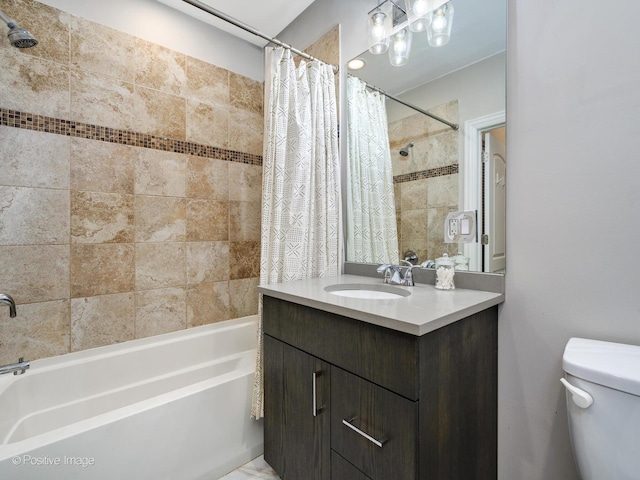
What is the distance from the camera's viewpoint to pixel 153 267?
1.88 metres

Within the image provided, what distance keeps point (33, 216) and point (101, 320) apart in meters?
0.64

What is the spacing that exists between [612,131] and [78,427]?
6.68 feet

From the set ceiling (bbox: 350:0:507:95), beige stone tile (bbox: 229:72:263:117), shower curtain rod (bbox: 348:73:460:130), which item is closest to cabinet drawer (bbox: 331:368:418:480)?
shower curtain rod (bbox: 348:73:460:130)

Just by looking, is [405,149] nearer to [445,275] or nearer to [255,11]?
[445,275]

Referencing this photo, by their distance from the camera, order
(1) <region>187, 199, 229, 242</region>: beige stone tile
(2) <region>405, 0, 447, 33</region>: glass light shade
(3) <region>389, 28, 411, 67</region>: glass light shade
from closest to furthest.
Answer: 1. (2) <region>405, 0, 447, 33</region>: glass light shade
2. (3) <region>389, 28, 411, 67</region>: glass light shade
3. (1) <region>187, 199, 229, 242</region>: beige stone tile

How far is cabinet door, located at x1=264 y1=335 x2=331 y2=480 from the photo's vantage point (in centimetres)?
108

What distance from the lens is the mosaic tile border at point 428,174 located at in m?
1.30

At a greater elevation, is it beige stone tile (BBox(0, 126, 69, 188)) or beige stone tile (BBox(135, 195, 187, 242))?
beige stone tile (BBox(0, 126, 69, 188))

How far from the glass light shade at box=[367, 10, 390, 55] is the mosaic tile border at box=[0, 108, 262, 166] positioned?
117cm

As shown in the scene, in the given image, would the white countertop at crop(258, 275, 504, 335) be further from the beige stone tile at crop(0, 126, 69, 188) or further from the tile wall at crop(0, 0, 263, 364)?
the beige stone tile at crop(0, 126, 69, 188)

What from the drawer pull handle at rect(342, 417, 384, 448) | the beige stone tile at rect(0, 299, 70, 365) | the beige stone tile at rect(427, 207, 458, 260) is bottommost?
the drawer pull handle at rect(342, 417, 384, 448)

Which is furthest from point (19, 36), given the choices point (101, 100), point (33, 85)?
point (101, 100)

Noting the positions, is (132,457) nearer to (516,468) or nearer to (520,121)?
(516,468)

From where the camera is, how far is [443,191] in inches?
52.8
